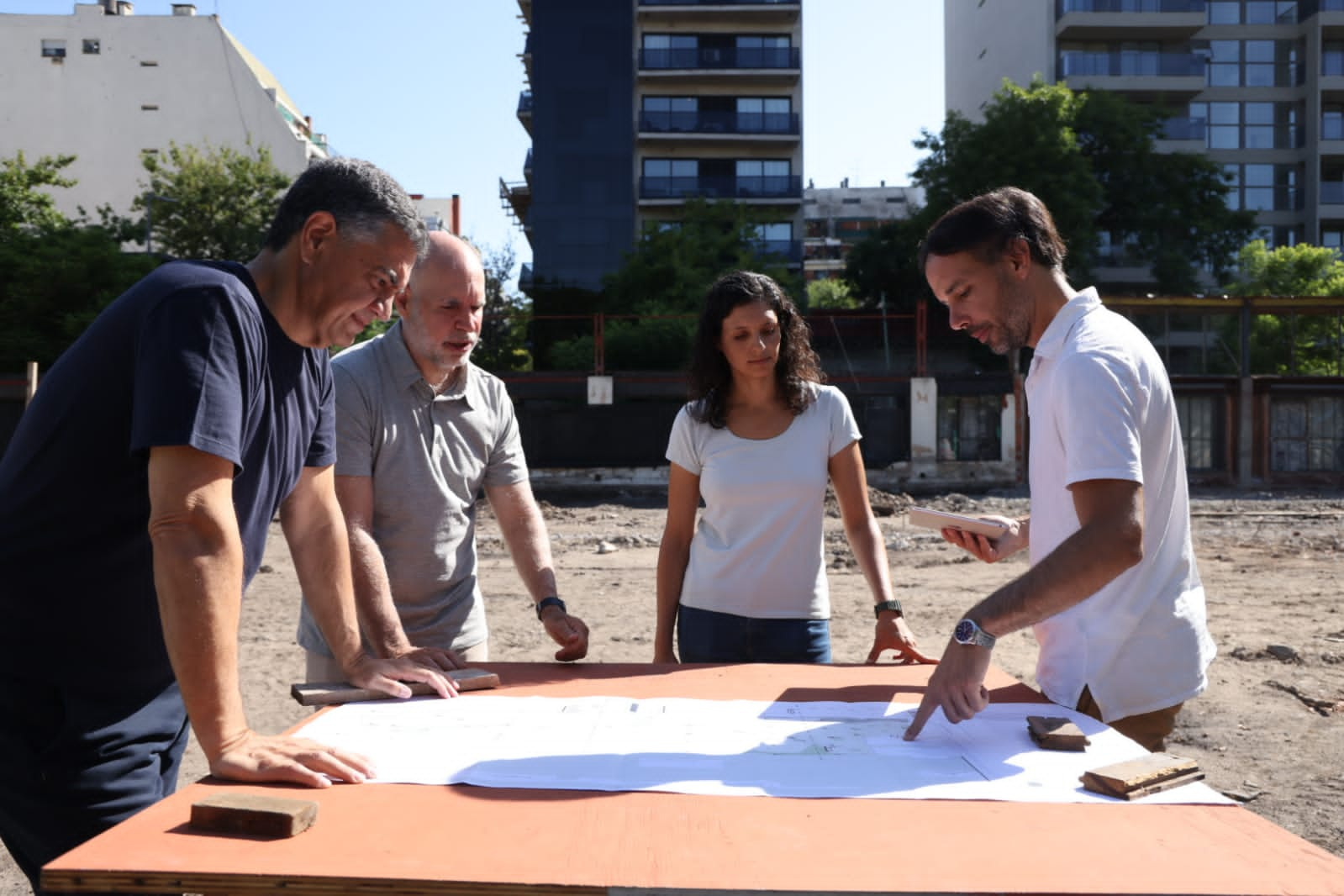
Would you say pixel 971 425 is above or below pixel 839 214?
below

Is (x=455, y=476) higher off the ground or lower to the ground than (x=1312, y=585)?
higher

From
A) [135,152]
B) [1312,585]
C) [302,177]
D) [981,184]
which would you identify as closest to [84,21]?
[135,152]

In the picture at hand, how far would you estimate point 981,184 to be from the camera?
109ft

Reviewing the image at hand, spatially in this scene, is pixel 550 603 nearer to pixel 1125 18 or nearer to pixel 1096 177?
pixel 1096 177

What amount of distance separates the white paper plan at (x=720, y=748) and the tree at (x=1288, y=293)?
105 feet

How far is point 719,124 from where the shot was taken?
4638cm

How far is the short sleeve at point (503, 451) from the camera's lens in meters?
3.41

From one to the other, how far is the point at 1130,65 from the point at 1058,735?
45.8 meters

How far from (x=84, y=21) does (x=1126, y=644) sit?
49150mm

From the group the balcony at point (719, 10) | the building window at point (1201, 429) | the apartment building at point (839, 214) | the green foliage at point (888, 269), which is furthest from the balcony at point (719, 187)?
the apartment building at point (839, 214)

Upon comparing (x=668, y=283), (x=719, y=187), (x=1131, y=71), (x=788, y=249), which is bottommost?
(x=668, y=283)

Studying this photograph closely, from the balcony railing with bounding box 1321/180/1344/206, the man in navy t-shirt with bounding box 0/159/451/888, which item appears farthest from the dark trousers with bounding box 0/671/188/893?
the balcony railing with bounding box 1321/180/1344/206

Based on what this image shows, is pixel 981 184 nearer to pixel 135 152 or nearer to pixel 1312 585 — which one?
pixel 1312 585

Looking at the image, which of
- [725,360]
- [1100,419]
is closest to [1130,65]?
[725,360]
